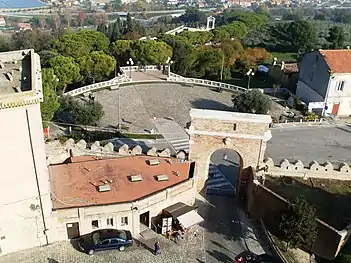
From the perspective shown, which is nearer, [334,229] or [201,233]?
[334,229]

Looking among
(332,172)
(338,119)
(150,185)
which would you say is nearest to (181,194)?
(150,185)

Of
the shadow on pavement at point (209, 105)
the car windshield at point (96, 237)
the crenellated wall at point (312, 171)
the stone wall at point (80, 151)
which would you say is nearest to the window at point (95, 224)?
the car windshield at point (96, 237)

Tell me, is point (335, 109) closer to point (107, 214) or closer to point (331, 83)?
point (331, 83)

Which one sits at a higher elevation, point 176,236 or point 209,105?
point 209,105

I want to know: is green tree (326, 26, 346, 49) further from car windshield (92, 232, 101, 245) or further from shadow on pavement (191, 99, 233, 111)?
car windshield (92, 232, 101, 245)

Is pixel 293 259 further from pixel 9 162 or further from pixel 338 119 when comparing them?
pixel 338 119

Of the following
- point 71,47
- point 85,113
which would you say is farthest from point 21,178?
point 71,47
